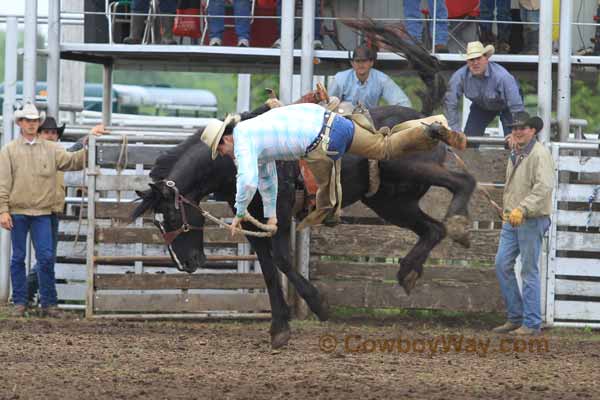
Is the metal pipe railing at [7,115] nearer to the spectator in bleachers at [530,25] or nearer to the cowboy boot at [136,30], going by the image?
the cowboy boot at [136,30]

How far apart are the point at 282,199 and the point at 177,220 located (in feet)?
2.67

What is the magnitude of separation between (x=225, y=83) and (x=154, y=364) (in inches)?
2561

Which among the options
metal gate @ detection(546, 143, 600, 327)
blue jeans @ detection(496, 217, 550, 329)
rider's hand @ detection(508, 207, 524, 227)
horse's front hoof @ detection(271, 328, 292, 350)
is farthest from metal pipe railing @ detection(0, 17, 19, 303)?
metal gate @ detection(546, 143, 600, 327)

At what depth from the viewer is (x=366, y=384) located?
7.05 metres

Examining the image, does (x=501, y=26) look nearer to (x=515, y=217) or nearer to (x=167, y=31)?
(x=515, y=217)

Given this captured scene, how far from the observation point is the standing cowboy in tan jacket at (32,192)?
35.5 ft

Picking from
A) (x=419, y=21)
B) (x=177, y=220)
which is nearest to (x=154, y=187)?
(x=177, y=220)

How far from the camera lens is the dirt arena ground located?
6836 millimetres

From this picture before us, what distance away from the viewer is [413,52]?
368 inches

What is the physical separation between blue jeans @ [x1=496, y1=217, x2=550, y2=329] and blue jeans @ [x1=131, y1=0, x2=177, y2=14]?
411cm

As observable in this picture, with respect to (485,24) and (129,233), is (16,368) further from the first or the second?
(485,24)

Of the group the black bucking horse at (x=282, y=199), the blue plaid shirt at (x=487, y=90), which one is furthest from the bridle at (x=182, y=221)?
the blue plaid shirt at (x=487, y=90)

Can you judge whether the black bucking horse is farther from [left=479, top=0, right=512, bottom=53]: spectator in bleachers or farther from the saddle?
[left=479, top=0, right=512, bottom=53]: spectator in bleachers

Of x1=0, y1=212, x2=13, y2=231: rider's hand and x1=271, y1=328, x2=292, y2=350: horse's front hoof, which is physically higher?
x1=0, y1=212, x2=13, y2=231: rider's hand
